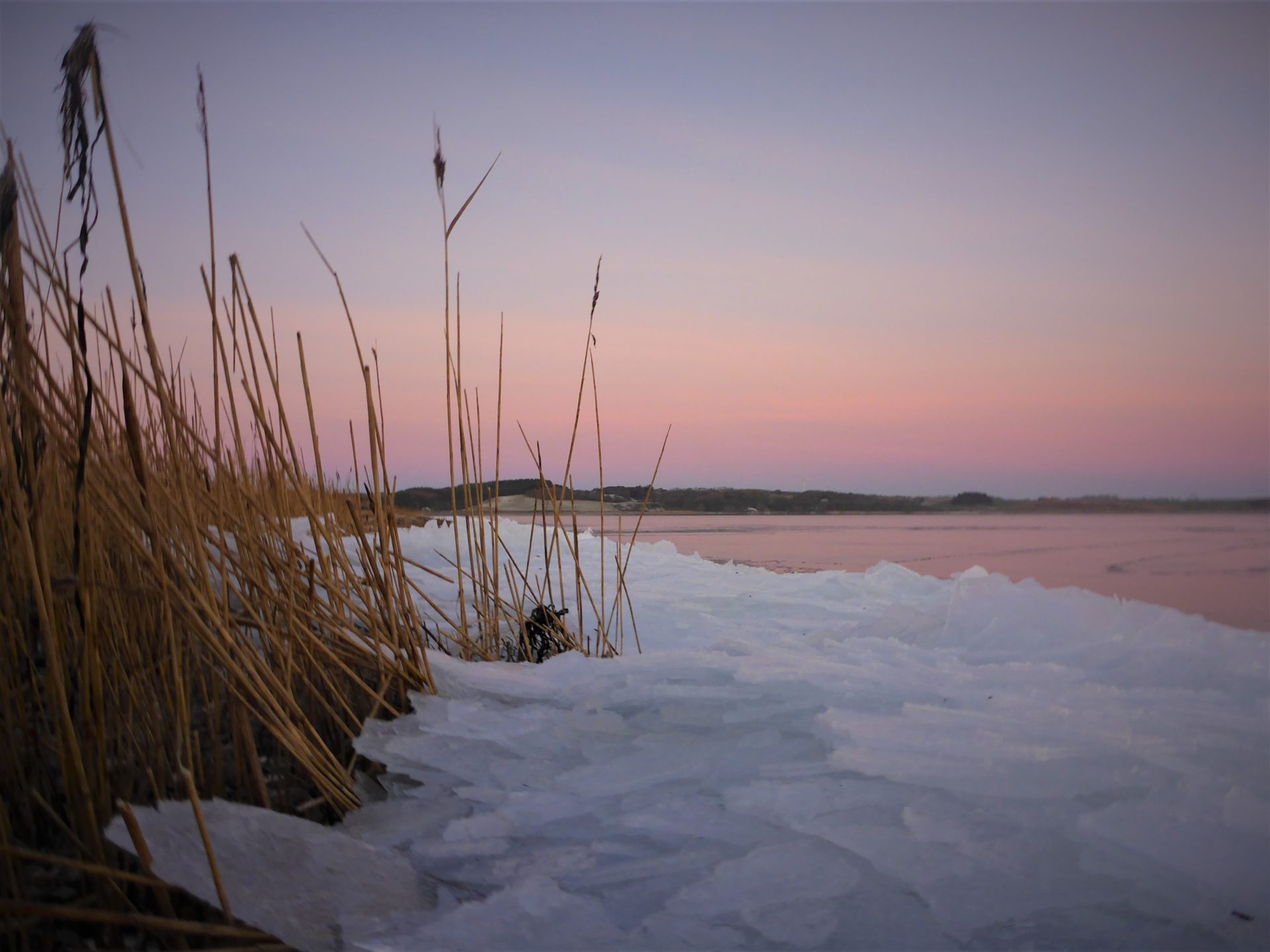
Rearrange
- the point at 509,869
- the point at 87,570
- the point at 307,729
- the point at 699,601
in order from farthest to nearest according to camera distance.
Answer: the point at 699,601 → the point at 307,729 → the point at 509,869 → the point at 87,570

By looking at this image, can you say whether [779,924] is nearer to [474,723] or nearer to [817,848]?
[817,848]

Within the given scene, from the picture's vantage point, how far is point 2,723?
2.95 ft

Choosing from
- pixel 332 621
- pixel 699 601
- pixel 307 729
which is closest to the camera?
pixel 307 729

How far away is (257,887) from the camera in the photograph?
0.85 m

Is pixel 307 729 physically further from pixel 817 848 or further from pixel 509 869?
pixel 817 848

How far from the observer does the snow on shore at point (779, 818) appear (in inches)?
34.1

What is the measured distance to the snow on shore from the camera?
2.84 feet

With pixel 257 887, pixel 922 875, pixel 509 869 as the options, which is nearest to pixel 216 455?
pixel 257 887

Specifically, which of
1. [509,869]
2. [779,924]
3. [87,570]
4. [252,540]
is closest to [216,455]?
[252,540]

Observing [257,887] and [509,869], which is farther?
[509,869]

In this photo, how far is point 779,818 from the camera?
3.40 feet

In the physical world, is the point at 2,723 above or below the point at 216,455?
below

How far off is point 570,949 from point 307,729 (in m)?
0.49

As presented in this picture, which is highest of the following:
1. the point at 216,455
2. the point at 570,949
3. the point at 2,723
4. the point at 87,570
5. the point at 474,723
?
the point at 216,455
